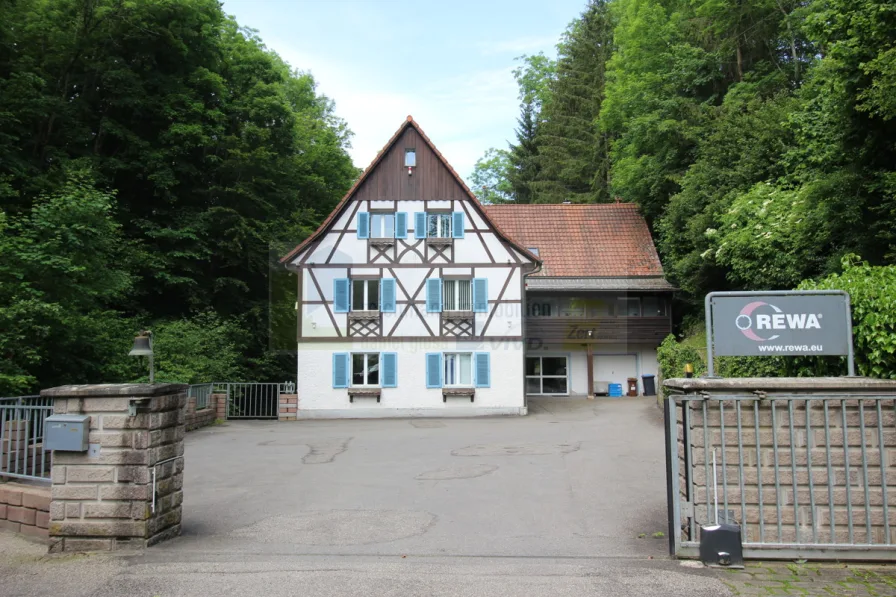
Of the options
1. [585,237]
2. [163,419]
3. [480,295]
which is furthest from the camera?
[585,237]

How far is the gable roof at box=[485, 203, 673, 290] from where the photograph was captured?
29.1 m

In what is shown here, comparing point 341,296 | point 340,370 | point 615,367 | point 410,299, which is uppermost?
point 341,296

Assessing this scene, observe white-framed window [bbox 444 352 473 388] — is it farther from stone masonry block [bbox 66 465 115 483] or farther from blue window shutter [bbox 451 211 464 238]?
stone masonry block [bbox 66 465 115 483]

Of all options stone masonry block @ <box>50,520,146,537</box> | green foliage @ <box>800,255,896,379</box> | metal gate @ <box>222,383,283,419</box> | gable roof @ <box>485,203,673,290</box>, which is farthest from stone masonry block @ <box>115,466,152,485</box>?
gable roof @ <box>485,203,673,290</box>

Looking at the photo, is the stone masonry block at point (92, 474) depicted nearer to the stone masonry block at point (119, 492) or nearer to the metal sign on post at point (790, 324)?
the stone masonry block at point (119, 492)

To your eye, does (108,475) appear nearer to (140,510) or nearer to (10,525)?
(140,510)

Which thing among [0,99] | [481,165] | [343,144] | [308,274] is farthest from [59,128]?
[481,165]

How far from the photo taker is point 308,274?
77.6ft

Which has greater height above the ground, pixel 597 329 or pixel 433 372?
pixel 597 329

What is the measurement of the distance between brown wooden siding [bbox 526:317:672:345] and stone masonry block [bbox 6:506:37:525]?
22.8 metres

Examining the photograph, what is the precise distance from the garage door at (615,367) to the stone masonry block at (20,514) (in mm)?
24570

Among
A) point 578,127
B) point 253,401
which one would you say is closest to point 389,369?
point 253,401

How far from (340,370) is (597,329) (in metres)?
11.2

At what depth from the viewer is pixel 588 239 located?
3055 centimetres
